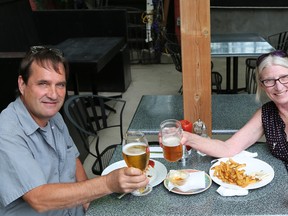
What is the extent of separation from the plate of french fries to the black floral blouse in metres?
0.15

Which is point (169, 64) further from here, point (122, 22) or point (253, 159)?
point (253, 159)

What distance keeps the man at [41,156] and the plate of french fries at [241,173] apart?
0.45 meters

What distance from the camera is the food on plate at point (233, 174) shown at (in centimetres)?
167

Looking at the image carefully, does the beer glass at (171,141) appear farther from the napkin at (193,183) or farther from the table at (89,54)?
the table at (89,54)

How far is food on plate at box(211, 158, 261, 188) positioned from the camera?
5.48 ft

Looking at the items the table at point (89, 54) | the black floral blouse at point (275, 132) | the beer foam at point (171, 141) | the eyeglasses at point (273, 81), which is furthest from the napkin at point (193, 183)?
the table at point (89, 54)

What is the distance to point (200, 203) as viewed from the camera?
1579 millimetres

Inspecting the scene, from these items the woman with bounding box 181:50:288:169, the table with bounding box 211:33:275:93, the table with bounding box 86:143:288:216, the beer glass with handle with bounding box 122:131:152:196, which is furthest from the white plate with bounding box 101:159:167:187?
the table with bounding box 211:33:275:93

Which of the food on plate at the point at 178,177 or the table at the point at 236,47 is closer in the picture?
the food on plate at the point at 178,177

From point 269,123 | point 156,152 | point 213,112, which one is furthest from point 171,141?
point 213,112

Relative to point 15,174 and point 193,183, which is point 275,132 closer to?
point 193,183

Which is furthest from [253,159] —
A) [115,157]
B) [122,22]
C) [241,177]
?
[122,22]

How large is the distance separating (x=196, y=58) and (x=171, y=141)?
0.54 metres

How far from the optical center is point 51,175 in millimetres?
1772
